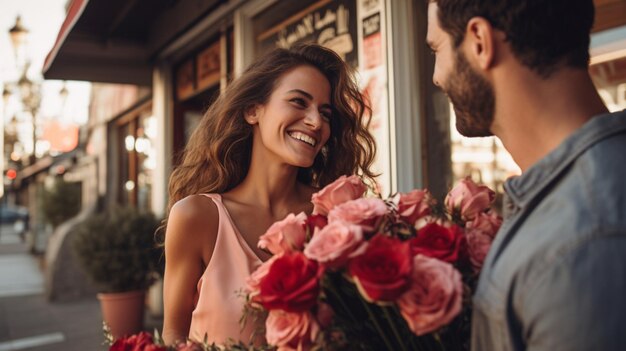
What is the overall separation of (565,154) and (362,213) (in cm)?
40

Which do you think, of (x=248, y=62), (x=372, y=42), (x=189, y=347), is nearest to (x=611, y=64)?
(x=372, y=42)

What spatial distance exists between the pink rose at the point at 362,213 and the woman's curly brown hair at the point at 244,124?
1.28 meters

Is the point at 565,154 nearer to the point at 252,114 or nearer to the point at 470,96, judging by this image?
the point at 470,96

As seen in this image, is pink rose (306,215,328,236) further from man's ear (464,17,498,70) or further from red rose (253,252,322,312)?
→ man's ear (464,17,498,70)

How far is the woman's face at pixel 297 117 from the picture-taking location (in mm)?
2145

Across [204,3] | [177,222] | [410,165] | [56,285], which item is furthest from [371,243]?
[56,285]

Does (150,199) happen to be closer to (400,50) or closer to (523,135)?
(400,50)

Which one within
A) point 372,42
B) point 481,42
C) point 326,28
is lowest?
point 481,42

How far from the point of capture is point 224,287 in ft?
6.49

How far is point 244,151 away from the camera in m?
2.44

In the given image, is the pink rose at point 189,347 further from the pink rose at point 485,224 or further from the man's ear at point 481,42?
the man's ear at point 481,42

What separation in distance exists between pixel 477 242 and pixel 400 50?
2.48 metres

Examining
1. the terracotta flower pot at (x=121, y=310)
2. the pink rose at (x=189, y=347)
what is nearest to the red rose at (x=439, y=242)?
the pink rose at (x=189, y=347)

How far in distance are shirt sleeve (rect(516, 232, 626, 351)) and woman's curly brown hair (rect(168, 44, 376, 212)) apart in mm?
1652
